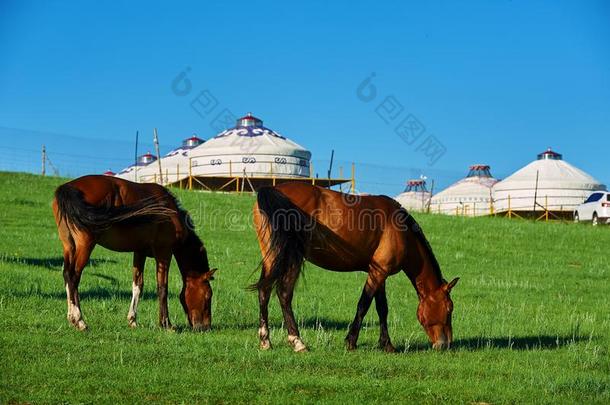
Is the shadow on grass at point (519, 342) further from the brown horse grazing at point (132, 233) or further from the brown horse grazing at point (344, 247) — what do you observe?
the brown horse grazing at point (132, 233)

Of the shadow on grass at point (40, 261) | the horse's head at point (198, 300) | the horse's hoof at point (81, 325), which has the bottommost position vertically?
the horse's hoof at point (81, 325)

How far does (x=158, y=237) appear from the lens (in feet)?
32.8

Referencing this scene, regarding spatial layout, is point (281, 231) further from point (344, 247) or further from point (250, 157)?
point (250, 157)

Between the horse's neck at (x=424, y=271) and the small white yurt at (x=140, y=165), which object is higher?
the small white yurt at (x=140, y=165)

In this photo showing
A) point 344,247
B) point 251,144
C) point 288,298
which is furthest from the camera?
point 251,144

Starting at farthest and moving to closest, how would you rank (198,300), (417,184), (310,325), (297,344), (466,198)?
(417,184)
(466,198)
(310,325)
(198,300)
(297,344)

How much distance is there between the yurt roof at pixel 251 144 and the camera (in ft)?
197

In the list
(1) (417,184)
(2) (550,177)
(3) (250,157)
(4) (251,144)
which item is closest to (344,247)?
(3) (250,157)

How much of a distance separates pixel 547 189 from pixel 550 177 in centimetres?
218

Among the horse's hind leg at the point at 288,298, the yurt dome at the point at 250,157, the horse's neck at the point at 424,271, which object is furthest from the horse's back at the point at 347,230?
the yurt dome at the point at 250,157

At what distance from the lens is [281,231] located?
27.7 feet

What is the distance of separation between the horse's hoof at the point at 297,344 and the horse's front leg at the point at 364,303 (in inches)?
27.7

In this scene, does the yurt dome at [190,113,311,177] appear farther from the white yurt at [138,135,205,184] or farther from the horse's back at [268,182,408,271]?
the horse's back at [268,182,408,271]

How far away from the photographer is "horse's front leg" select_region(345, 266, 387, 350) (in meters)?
8.73
